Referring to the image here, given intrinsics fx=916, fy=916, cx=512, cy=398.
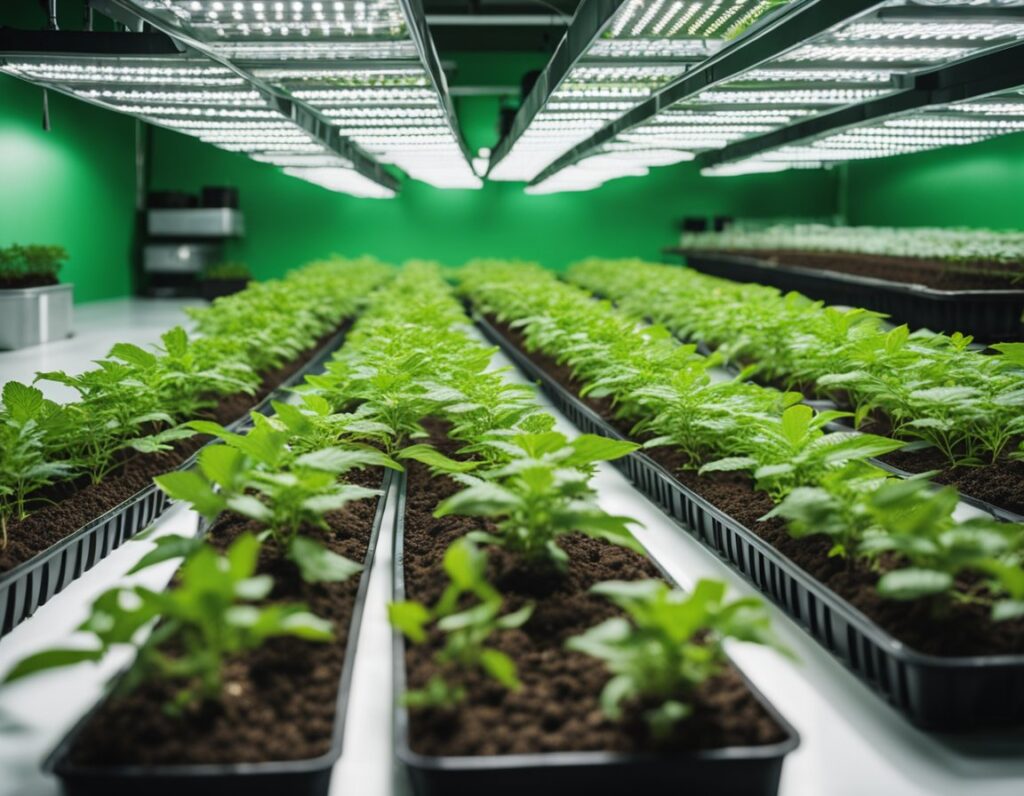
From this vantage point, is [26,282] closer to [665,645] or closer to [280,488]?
[280,488]

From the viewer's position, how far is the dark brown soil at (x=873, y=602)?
1.73 metres

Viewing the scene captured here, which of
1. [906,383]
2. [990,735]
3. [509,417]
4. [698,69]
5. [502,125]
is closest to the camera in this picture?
[990,735]

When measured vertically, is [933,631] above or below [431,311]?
below

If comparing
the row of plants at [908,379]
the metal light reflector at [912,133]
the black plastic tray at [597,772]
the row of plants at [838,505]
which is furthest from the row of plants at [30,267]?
the black plastic tray at [597,772]

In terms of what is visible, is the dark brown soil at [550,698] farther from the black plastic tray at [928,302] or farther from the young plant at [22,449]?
the black plastic tray at [928,302]

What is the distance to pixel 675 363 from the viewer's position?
3750 mm

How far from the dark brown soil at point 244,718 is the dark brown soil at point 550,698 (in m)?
0.16

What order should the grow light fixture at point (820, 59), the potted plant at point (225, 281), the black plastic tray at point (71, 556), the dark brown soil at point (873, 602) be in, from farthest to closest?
the potted plant at point (225, 281), the grow light fixture at point (820, 59), the black plastic tray at point (71, 556), the dark brown soil at point (873, 602)

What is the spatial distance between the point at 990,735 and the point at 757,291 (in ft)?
17.6

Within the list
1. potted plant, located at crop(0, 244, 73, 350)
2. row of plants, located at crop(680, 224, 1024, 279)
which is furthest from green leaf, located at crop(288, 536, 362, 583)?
potted plant, located at crop(0, 244, 73, 350)

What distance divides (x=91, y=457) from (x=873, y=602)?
2395 millimetres

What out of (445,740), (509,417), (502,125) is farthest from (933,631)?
(502,125)

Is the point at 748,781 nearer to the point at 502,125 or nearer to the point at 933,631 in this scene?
the point at 933,631

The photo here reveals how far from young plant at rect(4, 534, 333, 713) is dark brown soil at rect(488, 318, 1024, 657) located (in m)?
1.14
